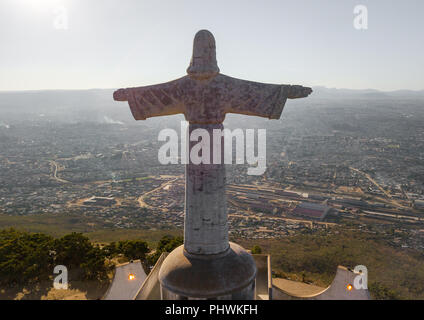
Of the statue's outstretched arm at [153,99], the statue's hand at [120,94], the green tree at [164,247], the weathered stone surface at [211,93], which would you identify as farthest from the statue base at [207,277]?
the green tree at [164,247]

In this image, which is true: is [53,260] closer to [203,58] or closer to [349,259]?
[203,58]

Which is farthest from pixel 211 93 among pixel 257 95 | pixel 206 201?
pixel 206 201

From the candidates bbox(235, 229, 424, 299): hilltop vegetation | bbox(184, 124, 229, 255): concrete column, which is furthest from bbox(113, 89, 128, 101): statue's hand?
bbox(235, 229, 424, 299): hilltop vegetation

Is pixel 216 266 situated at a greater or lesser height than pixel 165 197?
greater

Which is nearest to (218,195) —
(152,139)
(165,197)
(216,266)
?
(216,266)

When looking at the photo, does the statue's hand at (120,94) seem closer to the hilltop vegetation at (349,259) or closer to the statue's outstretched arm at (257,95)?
the statue's outstretched arm at (257,95)

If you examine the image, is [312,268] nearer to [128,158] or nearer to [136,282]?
[136,282]
